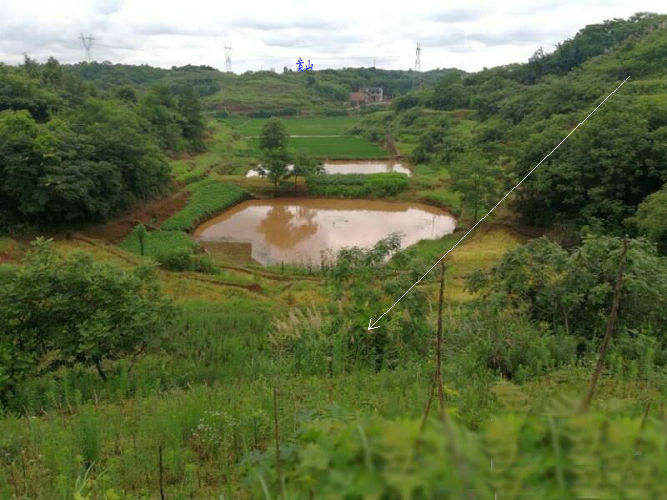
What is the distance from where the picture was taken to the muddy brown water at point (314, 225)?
69.7 feet

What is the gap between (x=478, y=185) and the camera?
842 inches

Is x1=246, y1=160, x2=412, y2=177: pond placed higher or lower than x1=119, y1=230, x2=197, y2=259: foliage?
higher

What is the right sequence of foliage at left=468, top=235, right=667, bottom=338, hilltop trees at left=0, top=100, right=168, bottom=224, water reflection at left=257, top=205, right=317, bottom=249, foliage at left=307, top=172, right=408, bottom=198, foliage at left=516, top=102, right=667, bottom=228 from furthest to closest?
1. foliage at left=307, top=172, right=408, bottom=198
2. water reflection at left=257, top=205, right=317, bottom=249
3. hilltop trees at left=0, top=100, right=168, bottom=224
4. foliage at left=516, top=102, right=667, bottom=228
5. foliage at left=468, top=235, right=667, bottom=338

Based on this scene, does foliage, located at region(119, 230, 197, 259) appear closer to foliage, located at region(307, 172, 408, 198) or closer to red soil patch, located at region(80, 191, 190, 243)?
red soil patch, located at region(80, 191, 190, 243)

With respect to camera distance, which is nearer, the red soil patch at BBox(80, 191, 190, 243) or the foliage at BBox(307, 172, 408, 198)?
the red soil patch at BBox(80, 191, 190, 243)

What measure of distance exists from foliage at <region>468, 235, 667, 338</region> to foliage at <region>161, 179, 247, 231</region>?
57.9 feet

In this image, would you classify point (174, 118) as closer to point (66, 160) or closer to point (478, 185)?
point (66, 160)

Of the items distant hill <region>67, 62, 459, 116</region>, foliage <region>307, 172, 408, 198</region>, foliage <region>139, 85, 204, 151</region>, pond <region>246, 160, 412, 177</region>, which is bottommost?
foliage <region>307, 172, 408, 198</region>

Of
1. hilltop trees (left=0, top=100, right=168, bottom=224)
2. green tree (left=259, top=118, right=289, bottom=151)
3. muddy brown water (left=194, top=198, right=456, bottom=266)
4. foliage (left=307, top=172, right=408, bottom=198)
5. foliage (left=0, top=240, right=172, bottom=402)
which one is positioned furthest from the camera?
green tree (left=259, top=118, right=289, bottom=151)

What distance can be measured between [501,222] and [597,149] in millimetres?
4576

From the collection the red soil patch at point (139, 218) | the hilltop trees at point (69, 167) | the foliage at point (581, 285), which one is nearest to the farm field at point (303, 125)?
the red soil patch at point (139, 218)

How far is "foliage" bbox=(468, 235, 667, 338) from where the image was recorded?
6363 mm

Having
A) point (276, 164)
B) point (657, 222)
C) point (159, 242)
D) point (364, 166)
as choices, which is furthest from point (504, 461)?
point (364, 166)

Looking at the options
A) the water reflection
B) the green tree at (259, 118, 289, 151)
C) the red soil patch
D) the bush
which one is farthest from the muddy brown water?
the green tree at (259, 118, 289, 151)
